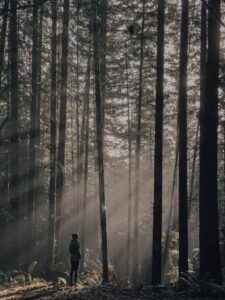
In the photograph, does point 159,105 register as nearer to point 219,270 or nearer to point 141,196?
point 219,270

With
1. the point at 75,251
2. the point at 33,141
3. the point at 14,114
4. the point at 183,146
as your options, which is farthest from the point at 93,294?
the point at 33,141

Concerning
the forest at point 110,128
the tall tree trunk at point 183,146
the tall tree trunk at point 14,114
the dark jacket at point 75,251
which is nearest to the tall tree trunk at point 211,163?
the forest at point 110,128

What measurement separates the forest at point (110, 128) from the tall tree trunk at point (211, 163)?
3 centimetres

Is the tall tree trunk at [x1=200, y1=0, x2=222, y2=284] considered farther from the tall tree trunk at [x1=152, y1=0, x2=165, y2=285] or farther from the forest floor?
the tall tree trunk at [x1=152, y1=0, x2=165, y2=285]

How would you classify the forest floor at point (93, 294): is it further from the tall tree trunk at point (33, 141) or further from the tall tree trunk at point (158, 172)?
the tall tree trunk at point (33, 141)

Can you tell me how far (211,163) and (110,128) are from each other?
21141 millimetres

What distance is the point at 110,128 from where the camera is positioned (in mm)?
33500

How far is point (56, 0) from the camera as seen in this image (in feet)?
54.3

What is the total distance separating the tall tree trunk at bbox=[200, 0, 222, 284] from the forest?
0.09 ft

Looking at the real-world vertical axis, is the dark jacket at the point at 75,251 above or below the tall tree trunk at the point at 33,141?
below

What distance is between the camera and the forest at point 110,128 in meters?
12.8

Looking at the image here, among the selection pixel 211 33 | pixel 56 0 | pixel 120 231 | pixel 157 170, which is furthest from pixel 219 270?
pixel 120 231

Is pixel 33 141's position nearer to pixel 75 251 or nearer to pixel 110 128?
pixel 75 251

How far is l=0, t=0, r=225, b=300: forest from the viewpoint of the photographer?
12.8 metres
